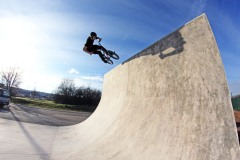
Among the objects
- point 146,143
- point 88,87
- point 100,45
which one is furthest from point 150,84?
point 88,87

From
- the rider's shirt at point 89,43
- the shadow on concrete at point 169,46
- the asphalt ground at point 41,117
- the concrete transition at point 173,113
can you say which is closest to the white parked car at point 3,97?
the asphalt ground at point 41,117

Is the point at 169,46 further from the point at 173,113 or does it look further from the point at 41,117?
the point at 41,117

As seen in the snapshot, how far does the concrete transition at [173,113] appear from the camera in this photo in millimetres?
3057

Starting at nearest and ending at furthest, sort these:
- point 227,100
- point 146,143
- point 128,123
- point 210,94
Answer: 1. point 227,100
2. point 210,94
3. point 146,143
4. point 128,123

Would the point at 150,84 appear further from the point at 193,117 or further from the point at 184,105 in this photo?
the point at 193,117

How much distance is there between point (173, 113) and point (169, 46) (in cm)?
158

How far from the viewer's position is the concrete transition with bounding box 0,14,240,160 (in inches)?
120

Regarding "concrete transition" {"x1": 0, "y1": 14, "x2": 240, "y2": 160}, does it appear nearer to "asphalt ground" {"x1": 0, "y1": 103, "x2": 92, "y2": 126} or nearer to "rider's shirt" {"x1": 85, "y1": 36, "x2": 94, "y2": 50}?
"rider's shirt" {"x1": 85, "y1": 36, "x2": 94, "y2": 50}

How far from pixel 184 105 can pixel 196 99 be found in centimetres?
28

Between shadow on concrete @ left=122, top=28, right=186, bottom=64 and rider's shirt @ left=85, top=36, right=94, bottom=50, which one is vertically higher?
rider's shirt @ left=85, top=36, right=94, bottom=50

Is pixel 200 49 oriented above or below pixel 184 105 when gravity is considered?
above

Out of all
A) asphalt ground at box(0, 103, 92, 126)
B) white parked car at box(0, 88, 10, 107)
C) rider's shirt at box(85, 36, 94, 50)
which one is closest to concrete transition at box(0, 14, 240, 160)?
rider's shirt at box(85, 36, 94, 50)

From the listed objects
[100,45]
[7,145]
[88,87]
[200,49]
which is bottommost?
[7,145]

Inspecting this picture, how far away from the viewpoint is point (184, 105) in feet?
12.2
